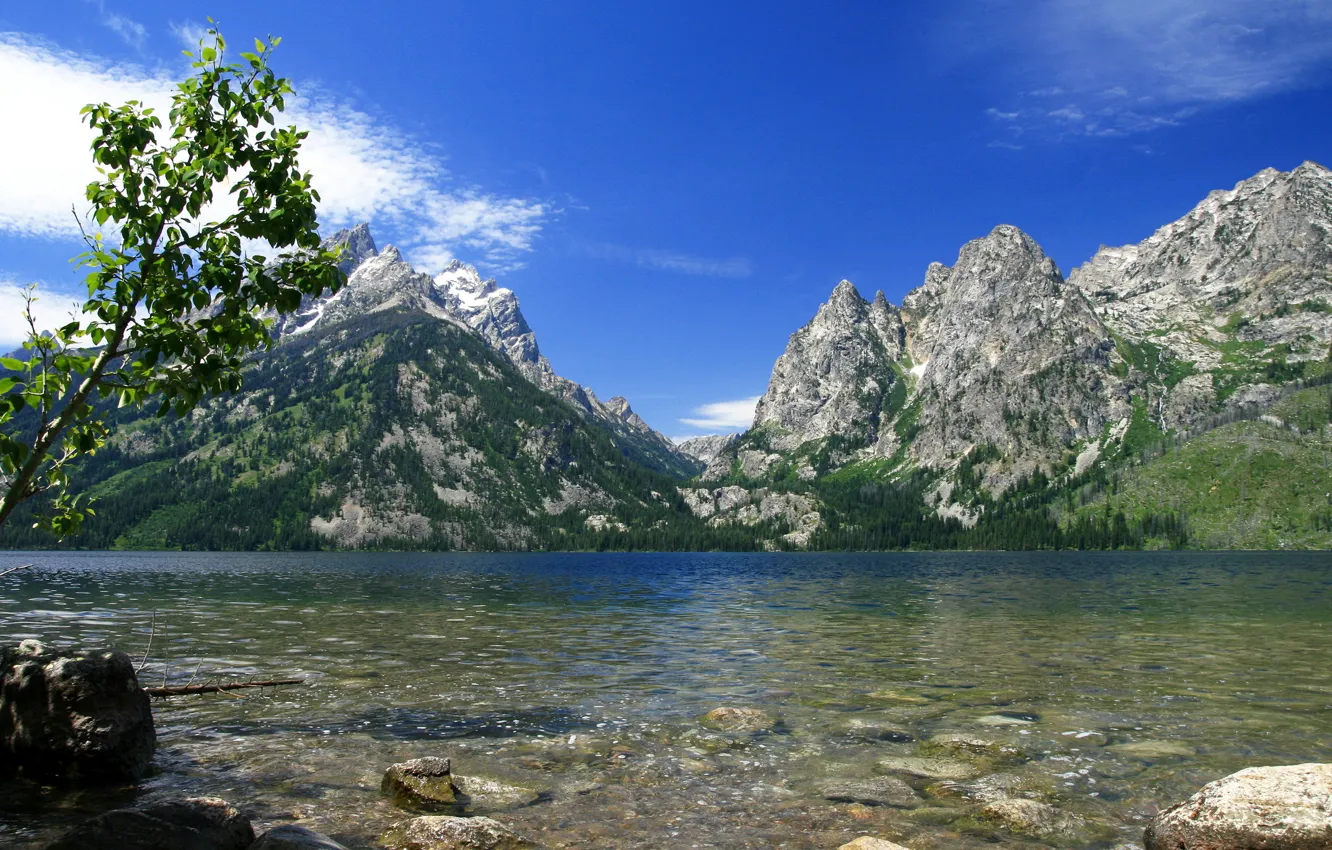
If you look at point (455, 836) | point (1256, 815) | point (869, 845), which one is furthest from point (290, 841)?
point (1256, 815)

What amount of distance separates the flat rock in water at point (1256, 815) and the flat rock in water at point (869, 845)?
4.37 metres

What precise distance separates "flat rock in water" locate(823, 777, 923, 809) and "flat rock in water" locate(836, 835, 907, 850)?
9.30 feet

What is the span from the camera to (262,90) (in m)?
10.5

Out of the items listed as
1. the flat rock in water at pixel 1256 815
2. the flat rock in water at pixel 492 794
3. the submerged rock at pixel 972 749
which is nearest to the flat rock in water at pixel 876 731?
the submerged rock at pixel 972 749

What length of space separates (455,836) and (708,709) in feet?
39.3

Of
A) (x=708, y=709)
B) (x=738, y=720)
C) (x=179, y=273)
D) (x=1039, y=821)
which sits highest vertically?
(x=179, y=273)

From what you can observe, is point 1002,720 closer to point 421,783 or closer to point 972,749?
point 972,749

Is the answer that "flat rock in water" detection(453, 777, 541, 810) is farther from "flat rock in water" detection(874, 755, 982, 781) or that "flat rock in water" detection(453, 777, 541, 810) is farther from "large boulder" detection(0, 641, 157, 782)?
"flat rock in water" detection(874, 755, 982, 781)

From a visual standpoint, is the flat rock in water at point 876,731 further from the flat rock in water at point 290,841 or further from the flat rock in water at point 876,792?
the flat rock in water at point 290,841

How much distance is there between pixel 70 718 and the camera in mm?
15141

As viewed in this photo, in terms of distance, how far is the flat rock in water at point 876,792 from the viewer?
1445cm

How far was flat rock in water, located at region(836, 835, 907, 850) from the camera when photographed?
1139 centimetres

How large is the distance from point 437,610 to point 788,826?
164 ft

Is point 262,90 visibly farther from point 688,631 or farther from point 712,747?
point 688,631
